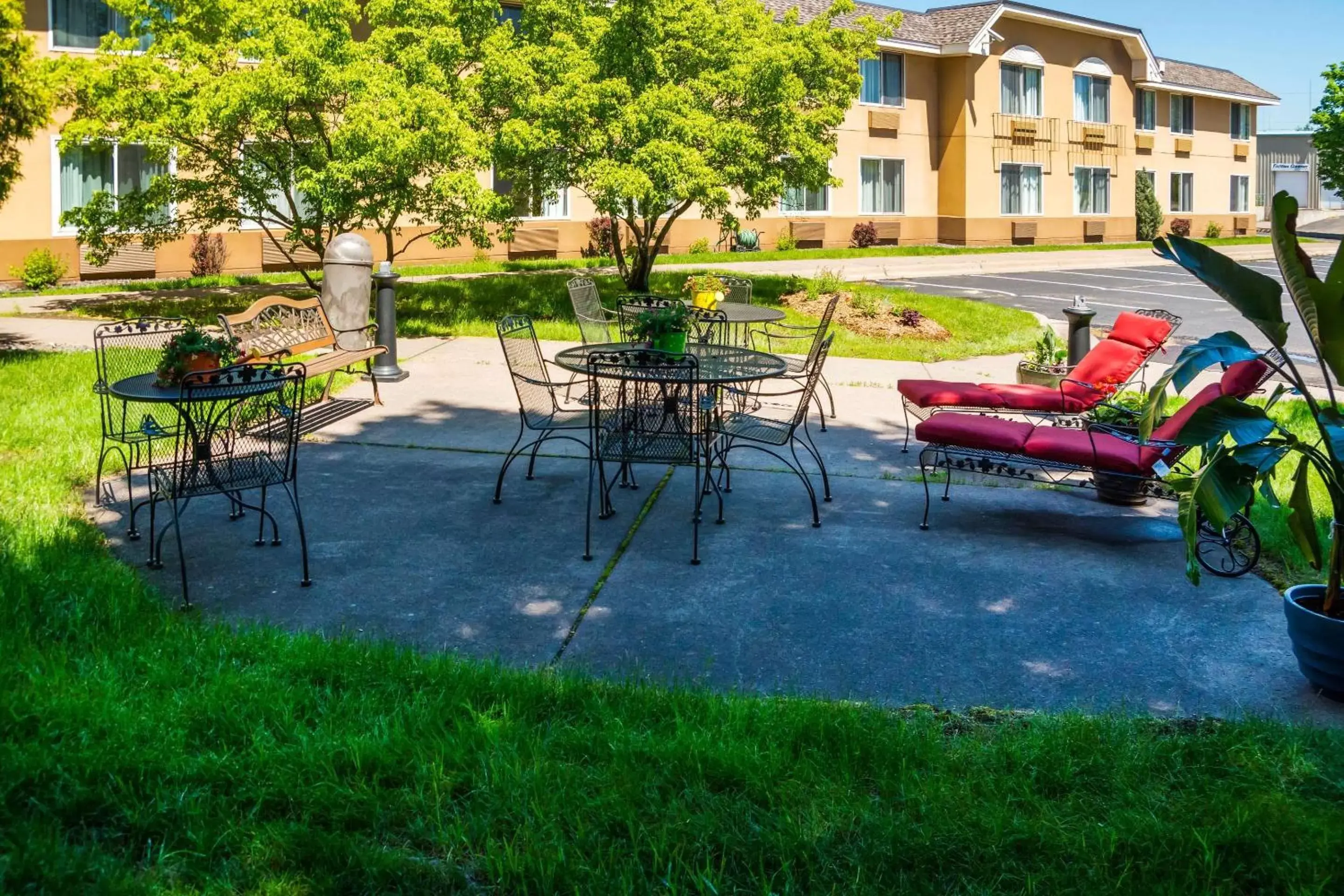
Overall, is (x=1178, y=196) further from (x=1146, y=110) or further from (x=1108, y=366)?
(x=1108, y=366)

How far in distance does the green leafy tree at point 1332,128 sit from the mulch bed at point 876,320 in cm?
2791

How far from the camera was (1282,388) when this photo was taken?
5730mm

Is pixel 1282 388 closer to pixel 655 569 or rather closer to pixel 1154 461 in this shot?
pixel 1154 461

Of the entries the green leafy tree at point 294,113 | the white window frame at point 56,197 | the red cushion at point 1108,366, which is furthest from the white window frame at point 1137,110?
the red cushion at point 1108,366

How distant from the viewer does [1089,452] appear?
7.25 meters

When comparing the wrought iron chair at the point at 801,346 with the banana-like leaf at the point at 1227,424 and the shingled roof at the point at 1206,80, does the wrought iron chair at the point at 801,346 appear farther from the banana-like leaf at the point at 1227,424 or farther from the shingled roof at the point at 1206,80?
the shingled roof at the point at 1206,80

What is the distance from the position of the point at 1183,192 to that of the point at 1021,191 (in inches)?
441

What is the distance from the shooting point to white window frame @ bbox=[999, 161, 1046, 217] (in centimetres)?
3862

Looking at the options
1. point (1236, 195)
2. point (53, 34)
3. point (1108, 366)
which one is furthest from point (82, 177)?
point (1236, 195)

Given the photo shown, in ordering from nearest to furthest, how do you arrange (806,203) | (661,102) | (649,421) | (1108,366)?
(649,421)
(1108,366)
(661,102)
(806,203)

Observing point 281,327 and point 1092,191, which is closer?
point 281,327

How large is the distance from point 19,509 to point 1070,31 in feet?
129

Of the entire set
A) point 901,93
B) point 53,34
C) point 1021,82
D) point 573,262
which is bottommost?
point 573,262

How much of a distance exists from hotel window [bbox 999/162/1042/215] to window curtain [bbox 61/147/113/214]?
26190mm
